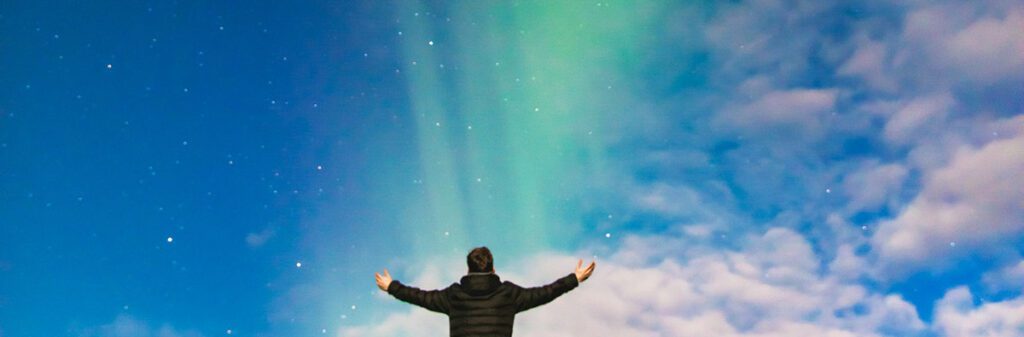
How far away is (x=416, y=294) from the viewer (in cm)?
817

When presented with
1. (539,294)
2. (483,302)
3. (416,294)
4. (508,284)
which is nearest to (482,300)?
(483,302)

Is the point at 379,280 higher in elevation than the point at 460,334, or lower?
higher

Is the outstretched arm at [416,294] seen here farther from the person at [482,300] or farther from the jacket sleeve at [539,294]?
the jacket sleeve at [539,294]

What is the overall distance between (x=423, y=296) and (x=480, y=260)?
2.53ft

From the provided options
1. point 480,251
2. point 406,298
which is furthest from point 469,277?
point 406,298

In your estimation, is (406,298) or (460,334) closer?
(460,334)

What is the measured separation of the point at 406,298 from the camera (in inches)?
326

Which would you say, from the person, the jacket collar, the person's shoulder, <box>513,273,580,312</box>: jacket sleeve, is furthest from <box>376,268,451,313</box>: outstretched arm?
<box>513,273,580,312</box>: jacket sleeve

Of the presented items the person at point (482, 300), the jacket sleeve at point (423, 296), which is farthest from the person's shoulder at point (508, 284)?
the jacket sleeve at point (423, 296)

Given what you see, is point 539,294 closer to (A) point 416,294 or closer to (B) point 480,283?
(B) point 480,283

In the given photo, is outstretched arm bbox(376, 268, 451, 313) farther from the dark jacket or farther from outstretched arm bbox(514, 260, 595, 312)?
outstretched arm bbox(514, 260, 595, 312)

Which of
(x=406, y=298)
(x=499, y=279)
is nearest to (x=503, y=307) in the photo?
(x=499, y=279)

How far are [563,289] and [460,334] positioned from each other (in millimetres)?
1107

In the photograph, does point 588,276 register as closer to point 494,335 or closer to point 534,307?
point 534,307
